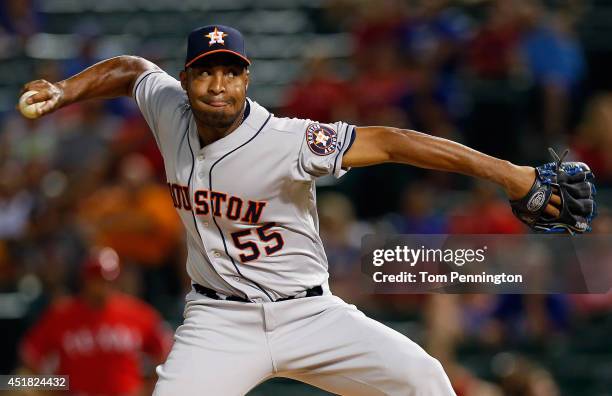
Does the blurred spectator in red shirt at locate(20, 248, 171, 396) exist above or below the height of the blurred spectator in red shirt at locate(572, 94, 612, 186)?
below

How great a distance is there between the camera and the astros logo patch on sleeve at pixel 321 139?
4.62m

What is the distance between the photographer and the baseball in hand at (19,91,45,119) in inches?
189

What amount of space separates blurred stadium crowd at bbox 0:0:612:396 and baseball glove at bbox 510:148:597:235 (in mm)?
2623

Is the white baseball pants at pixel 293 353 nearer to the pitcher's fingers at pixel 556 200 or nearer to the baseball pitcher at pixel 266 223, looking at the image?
the baseball pitcher at pixel 266 223

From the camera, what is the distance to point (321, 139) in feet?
15.2

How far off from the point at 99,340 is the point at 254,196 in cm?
335

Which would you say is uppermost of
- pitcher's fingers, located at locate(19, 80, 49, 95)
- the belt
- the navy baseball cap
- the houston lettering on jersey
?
the navy baseball cap

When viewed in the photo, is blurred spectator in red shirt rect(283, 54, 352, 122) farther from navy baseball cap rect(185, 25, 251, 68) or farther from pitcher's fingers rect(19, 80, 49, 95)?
navy baseball cap rect(185, 25, 251, 68)

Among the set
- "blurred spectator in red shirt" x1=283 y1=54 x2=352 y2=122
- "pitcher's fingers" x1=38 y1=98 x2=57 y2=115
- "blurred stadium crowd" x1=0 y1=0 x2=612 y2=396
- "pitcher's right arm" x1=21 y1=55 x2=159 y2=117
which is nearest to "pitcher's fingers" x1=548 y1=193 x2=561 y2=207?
"pitcher's right arm" x1=21 y1=55 x2=159 y2=117

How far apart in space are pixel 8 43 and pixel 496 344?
21.2 feet

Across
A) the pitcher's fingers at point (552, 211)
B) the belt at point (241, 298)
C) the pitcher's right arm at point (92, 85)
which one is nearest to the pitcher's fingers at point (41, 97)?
the pitcher's right arm at point (92, 85)

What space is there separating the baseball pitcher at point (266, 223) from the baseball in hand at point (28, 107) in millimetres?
16

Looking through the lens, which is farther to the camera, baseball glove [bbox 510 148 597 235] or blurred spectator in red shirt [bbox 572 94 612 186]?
blurred spectator in red shirt [bbox 572 94 612 186]

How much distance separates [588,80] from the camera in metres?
10.4
